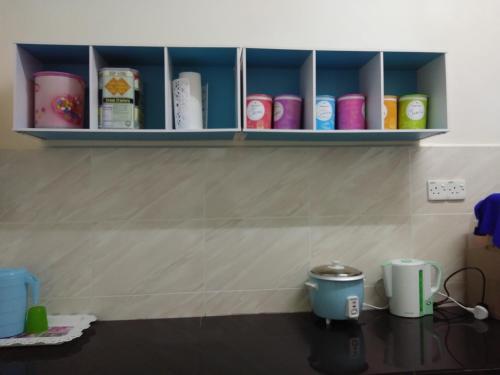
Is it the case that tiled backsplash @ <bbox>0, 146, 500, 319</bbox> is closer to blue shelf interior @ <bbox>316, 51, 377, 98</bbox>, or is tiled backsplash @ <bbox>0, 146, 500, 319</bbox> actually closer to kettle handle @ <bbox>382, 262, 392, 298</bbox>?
kettle handle @ <bbox>382, 262, 392, 298</bbox>

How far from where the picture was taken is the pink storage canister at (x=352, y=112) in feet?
4.46

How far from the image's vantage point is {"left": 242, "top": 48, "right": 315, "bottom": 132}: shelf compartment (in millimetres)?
1326

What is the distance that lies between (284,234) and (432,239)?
622 mm

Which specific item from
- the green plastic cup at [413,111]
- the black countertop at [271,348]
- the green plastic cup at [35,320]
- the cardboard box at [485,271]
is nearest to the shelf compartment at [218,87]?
the green plastic cup at [413,111]

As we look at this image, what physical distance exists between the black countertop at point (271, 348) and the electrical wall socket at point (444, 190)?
1.54 ft

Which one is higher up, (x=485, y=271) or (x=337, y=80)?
(x=337, y=80)

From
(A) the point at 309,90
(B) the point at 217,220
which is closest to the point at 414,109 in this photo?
(A) the point at 309,90

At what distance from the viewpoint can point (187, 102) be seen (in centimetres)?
129

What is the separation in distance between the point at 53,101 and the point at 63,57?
0.77ft

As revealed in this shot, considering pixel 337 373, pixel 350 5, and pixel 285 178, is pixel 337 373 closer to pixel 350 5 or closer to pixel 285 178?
pixel 285 178

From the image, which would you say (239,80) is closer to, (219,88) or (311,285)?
(219,88)

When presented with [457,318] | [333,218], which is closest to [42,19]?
[333,218]

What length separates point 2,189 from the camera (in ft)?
4.67

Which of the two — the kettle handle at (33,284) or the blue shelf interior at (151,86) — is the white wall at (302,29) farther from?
the kettle handle at (33,284)
